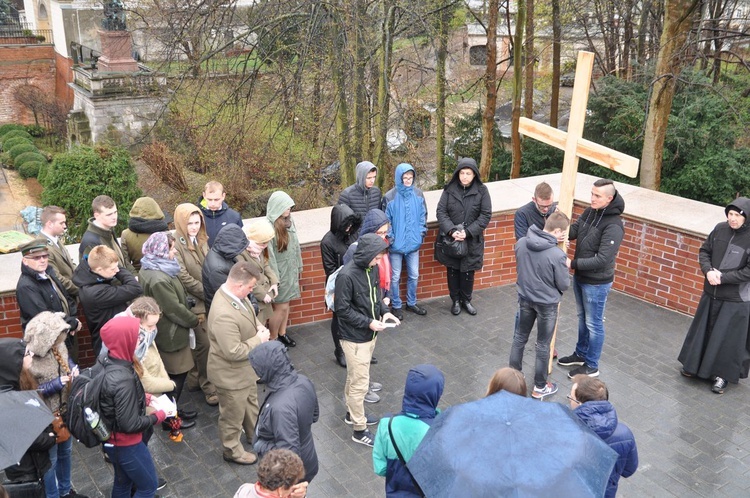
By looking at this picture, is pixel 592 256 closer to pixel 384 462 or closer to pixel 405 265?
pixel 405 265

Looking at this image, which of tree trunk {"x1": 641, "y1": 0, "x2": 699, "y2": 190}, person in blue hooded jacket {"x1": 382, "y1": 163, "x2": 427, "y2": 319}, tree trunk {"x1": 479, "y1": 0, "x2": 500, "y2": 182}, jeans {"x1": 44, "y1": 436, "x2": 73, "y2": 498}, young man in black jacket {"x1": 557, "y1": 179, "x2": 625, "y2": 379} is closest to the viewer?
jeans {"x1": 44, "y1": 436, "x2": 73, "y2": 498}

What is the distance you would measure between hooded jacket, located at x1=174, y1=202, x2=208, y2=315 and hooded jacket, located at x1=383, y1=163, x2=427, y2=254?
2254mm

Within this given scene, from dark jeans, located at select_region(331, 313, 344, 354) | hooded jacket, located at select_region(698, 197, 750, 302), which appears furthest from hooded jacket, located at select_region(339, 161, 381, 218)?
hooded jacket, located at select_region(698, 197, 750, 302)

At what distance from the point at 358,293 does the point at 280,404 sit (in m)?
1.66

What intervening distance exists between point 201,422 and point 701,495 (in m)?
3.99

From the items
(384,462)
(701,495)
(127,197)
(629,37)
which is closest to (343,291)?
(384,462)

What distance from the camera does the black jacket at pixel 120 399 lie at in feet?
14.2

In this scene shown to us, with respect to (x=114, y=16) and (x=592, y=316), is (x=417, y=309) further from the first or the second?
(x=114, y=16)

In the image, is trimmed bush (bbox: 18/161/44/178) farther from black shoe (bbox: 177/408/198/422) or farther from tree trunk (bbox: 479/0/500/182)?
black shoe (bbox: 177/408/198/422)

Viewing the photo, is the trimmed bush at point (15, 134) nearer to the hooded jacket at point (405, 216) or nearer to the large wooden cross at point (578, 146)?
the hooded jacket at point (405, 216)

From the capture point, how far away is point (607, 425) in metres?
4.14

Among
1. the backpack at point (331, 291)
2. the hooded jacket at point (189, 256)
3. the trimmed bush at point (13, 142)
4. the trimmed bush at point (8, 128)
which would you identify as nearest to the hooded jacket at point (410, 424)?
the backpack at point (331, 291)

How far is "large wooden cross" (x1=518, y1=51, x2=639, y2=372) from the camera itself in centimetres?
611

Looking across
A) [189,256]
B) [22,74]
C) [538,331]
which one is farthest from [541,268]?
[22,74]
